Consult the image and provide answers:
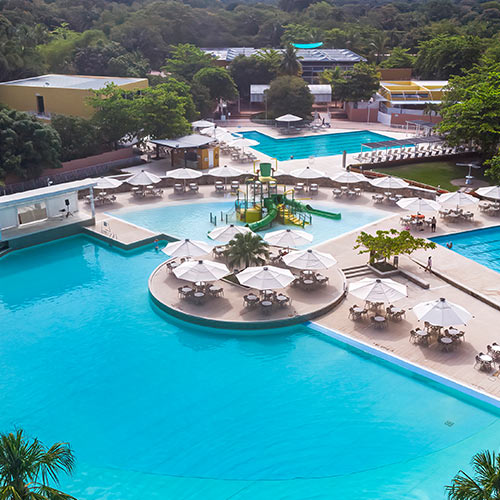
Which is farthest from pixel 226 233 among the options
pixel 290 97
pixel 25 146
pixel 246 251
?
pixel 290 97

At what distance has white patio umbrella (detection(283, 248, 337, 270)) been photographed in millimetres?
23422

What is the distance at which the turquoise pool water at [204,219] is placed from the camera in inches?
1212

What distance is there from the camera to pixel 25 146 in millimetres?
36906

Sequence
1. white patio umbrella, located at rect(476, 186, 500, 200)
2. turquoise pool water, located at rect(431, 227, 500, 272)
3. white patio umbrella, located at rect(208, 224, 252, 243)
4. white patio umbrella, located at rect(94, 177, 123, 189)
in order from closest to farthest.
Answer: white patio umbrella, located at rect(208, 224, 252, 243), turquoise pool water, located at rect(431, 227, 500, 272), white patio umbrella, located at rect(476, 186, 500, 200), white patio umbrella, located at rect(94, 177, 123, 189)

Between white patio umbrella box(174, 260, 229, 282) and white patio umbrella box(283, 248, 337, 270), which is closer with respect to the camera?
white patio umbrella box(174, 260, 229, 282)

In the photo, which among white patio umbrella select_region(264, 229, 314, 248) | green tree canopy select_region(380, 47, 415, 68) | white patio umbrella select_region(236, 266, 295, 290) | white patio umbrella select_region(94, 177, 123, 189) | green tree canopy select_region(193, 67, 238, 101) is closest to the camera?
white patio umbrella select_region(236, 266, 295, 290)

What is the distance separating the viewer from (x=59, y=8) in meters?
110

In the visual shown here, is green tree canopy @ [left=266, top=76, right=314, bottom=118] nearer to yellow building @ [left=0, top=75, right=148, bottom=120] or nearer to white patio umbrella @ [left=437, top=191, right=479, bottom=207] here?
yellow building @ [left=0, top=75, right=148, bottom=120]

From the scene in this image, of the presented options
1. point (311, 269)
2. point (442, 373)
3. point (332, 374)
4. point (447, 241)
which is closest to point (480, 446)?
point (442, 373)

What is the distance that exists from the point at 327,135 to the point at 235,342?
3828 centimetres

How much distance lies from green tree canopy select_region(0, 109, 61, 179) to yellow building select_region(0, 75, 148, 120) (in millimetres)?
8509

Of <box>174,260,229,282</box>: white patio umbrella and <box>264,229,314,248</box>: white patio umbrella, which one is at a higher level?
<box>264,229,314,248</box>: white patio umbrella

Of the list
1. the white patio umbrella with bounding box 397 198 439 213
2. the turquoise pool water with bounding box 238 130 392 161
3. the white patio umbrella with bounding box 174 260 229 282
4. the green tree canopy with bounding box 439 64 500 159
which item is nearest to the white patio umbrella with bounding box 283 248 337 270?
the white patio umbrella with bounding box 174 260 229 282

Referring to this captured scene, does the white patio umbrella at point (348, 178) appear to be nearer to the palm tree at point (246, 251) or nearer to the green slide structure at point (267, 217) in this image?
the green slide structure at point (267, 217)
